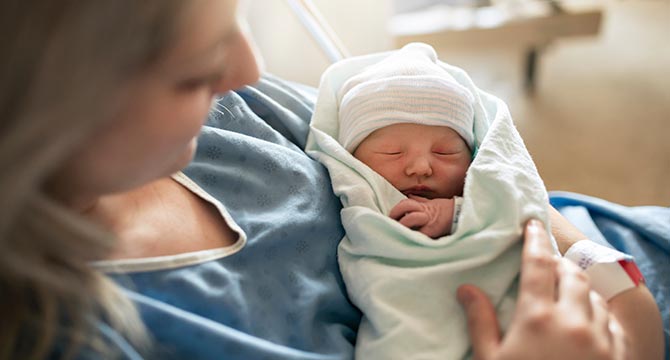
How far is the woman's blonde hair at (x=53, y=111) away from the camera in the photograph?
1.44ft

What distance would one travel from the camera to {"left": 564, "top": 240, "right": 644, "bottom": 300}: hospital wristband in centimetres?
82

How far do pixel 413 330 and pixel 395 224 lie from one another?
0.15 meters

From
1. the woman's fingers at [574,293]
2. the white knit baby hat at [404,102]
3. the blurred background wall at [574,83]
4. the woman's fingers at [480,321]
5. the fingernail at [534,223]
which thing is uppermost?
the white knit baby hat at [404,102]

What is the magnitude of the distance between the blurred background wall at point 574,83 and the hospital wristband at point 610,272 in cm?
127

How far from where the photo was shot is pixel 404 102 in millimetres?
986

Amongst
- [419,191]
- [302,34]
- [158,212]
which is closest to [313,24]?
[419,191]

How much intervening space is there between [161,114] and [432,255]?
42cm

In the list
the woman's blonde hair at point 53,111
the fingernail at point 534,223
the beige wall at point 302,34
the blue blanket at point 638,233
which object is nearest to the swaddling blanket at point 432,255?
the fingernail at point 534,223

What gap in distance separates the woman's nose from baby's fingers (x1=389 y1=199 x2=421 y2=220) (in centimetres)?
6

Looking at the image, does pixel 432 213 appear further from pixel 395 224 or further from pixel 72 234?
pixel 72 234

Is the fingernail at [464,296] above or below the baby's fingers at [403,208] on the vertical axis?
below

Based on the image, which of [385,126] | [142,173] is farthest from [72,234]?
[385,126]

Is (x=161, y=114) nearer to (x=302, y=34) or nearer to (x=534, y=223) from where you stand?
(x=534, y=223)

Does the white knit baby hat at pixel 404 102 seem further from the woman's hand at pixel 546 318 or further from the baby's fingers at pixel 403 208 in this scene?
the woman's hand at pixel 546 318
